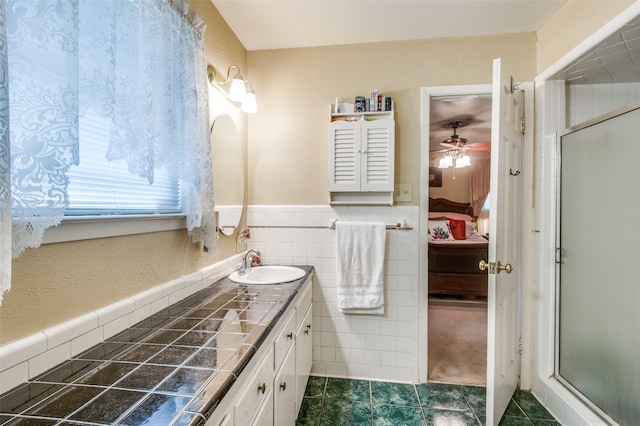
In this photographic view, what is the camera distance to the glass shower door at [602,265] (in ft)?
4.65

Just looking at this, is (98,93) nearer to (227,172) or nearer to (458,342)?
(227,172)

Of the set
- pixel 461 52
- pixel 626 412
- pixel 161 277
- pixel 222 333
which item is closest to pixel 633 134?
pixel 461 52

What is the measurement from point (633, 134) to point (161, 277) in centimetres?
228

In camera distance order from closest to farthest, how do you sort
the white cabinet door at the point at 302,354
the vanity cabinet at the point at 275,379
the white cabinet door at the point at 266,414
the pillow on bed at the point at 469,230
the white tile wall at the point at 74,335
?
the white tile wall at the point at 74,335 → the vanity cabinet at the point at 275,379 → the white cabinet door at the point at 266,414 → the white cabinet door at the point at 302,354 → the pillow on bed at the point at 469,230

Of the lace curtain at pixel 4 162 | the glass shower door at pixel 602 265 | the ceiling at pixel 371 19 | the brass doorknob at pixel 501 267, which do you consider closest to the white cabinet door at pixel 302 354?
the brass doorknob at pixel 501 267

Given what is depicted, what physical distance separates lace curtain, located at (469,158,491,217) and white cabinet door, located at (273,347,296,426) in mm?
5122

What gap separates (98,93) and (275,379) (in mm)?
1150

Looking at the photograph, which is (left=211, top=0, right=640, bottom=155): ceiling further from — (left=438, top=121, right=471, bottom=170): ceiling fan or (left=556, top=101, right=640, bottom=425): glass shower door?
(left=438, top=121, right=471, bottom=170): ceiling fan

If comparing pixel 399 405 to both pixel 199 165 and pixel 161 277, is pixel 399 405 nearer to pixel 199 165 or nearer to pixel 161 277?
pixel 161 277

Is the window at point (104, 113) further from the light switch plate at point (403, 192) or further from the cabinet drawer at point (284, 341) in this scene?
the light switch plate at point (403, 192)

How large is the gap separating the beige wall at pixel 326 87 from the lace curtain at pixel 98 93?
83 centimetres

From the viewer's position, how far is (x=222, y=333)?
1004 mm

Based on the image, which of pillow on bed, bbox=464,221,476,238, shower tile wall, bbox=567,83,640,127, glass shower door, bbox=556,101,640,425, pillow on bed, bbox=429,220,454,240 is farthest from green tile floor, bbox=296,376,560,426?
pillow on bed, bbox=464,221,476,238

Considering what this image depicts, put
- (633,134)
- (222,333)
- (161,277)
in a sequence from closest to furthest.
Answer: (222,333) → (161,277) → (633,134)
